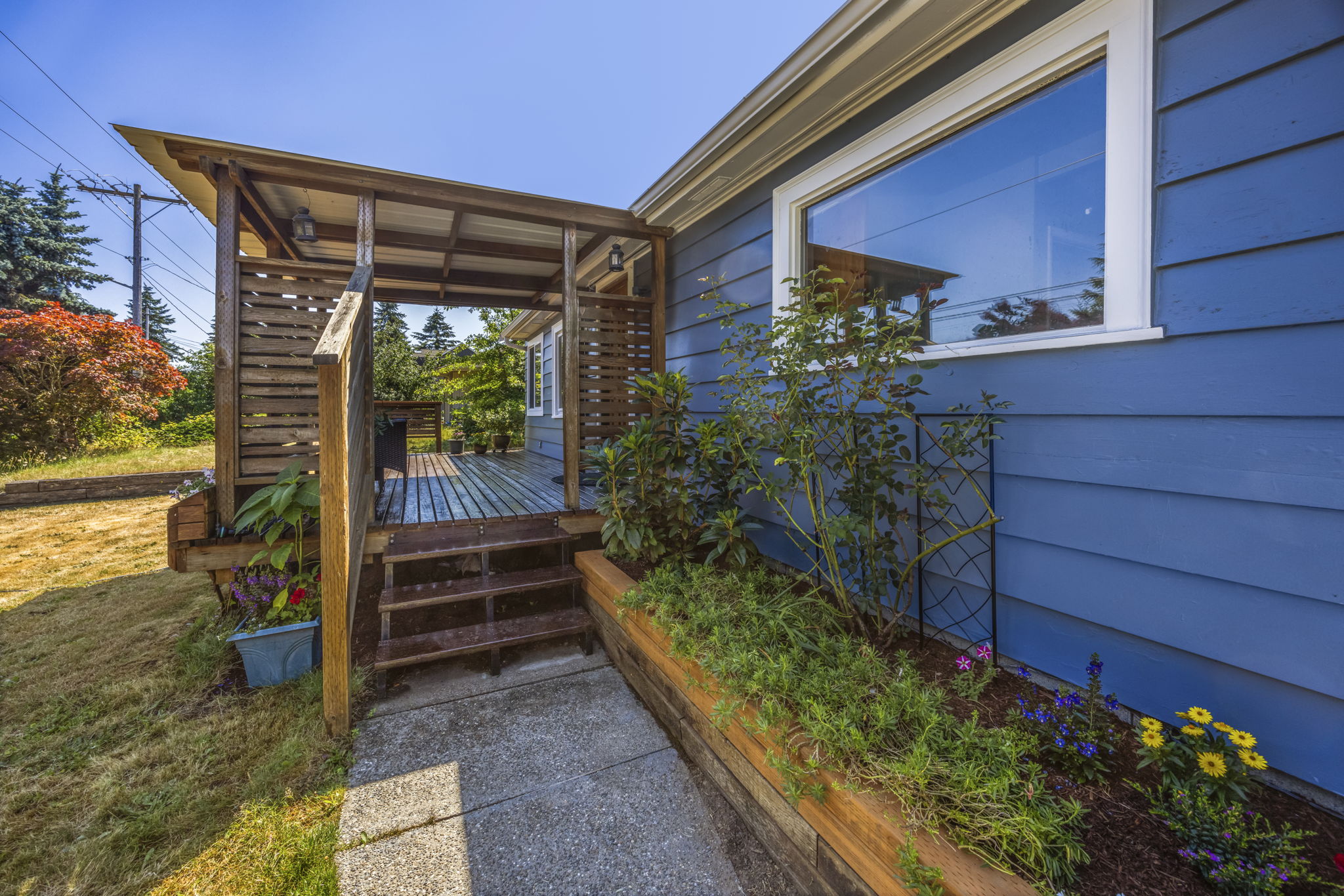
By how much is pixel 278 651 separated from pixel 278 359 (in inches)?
61.3

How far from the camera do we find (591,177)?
944 centimetres

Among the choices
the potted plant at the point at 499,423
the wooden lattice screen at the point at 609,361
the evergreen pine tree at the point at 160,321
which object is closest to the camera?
the wooden lattice screen at the point at 609,361

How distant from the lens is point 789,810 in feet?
4.81

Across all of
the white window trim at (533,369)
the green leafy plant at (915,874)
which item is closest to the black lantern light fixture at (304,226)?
the green leafy plant at (915,874)

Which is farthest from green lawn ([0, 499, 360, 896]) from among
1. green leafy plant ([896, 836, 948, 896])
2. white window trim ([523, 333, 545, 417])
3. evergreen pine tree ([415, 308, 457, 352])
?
evergreen pine tree ([415, 308, 457, 352])

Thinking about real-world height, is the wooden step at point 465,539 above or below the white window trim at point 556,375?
below

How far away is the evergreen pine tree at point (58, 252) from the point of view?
17.0m

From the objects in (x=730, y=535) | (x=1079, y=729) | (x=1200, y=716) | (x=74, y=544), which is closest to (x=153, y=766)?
(x=730, y=535)

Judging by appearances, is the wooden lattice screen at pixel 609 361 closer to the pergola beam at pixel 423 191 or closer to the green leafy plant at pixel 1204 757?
the pergola beam at pixel 423 191

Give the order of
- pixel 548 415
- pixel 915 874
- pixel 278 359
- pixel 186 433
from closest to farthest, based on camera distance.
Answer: pixel 915 874 < pixel 278 359 < pixel 548 415 < pixel 186 433

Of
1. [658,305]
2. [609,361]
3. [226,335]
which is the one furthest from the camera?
[658,305]

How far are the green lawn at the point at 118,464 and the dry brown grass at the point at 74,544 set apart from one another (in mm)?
932

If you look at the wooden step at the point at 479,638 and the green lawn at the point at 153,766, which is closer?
the green lawn at the point at 153,766

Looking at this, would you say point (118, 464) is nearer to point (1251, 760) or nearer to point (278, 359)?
point (278, 359)
